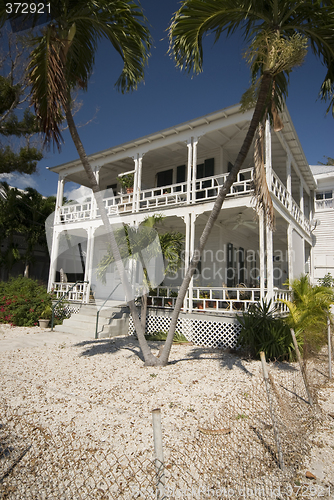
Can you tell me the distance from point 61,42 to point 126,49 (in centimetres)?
161

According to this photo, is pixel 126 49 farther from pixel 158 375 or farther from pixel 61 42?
pixel 158 375

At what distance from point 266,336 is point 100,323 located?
636 cm

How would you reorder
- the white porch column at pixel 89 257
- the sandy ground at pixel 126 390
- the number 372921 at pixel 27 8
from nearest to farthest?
1. the sandy ground at pixel 126 390
2. the number 372921 at pixel 27 8
3. the white porch column at pixel 89 257

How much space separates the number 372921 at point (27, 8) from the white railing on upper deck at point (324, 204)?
686 inches

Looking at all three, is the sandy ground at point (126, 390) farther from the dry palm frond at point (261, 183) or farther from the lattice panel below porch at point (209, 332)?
the dry palm frond at point (261, 183)

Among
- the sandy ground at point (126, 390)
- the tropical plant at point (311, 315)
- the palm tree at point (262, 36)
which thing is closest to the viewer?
the sandy ground at point (126, 390)

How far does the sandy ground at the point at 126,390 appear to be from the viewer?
4.13 meters

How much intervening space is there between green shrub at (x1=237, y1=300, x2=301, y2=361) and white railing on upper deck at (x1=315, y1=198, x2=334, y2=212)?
12.8m

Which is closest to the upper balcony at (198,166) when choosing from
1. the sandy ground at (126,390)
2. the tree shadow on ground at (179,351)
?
the tree shadow on ground at (179,351)

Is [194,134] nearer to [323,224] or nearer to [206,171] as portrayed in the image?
[206,171]

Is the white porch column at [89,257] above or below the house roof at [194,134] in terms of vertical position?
below

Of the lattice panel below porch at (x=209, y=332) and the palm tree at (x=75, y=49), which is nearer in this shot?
the palm tree at (x=75, y=49)

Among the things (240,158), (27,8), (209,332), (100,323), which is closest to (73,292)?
(100,323)

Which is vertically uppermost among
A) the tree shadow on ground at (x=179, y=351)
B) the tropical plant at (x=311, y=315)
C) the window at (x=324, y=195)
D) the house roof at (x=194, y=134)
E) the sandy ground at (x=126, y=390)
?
the house roof at (x=194, y=134)
